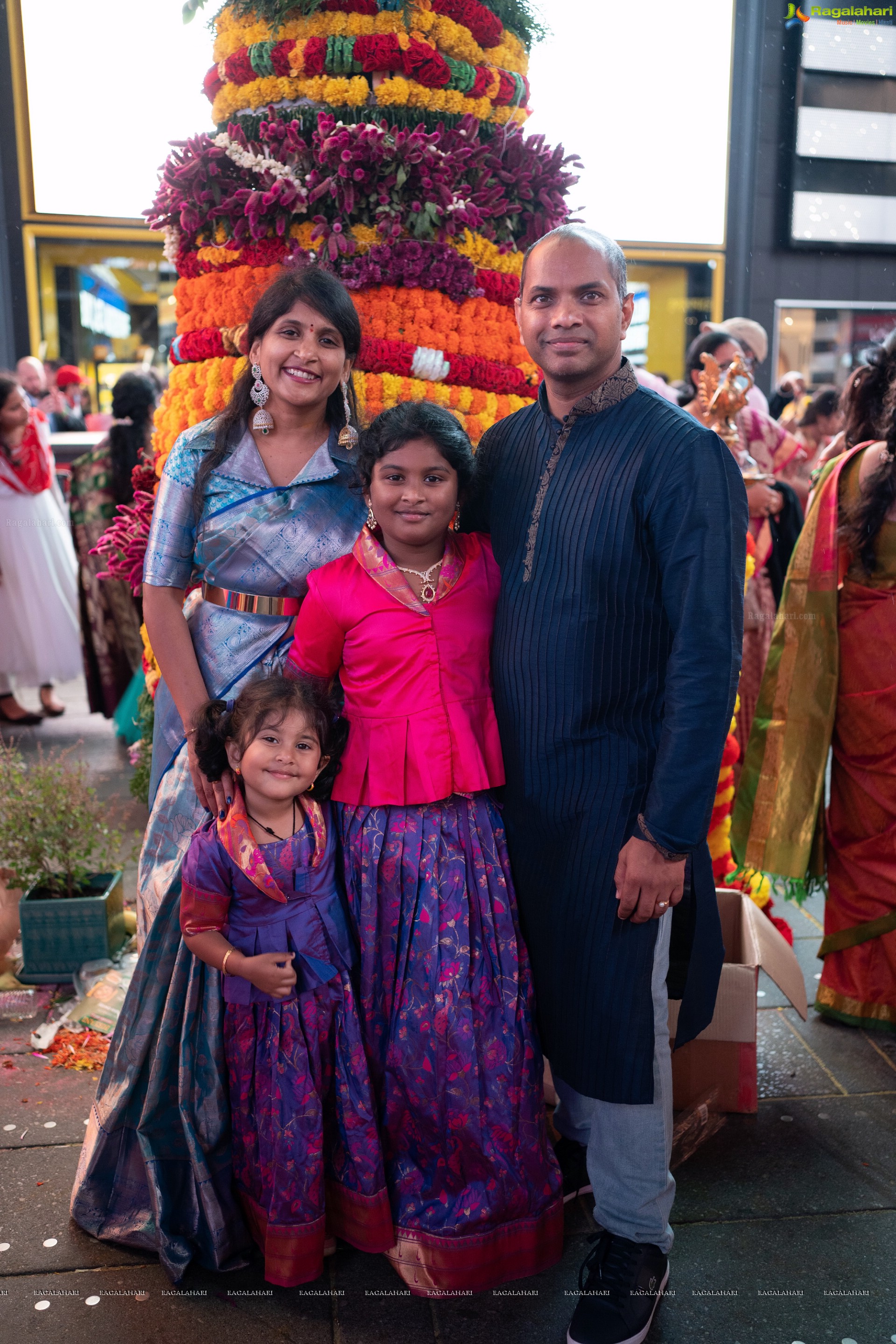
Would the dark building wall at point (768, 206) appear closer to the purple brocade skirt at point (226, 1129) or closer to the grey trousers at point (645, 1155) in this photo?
the grey trousers at point (645, 1155)

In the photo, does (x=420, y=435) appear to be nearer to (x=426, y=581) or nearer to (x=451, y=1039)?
(x=426, y=581)

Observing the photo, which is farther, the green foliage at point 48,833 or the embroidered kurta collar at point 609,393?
the green foliage at point 48,833

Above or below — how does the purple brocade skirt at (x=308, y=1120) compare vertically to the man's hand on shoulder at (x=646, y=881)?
below

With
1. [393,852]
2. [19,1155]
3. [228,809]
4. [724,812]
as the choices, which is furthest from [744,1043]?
[19,1155]

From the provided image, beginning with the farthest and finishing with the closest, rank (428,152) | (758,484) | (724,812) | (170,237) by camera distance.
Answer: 1. (758,484)
2. (724,812)
3. (170,237)
4. (428,152)

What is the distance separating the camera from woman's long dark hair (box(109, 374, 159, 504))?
17.5 feet

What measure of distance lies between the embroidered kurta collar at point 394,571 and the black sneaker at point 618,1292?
116cm

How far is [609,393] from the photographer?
184 centimetres

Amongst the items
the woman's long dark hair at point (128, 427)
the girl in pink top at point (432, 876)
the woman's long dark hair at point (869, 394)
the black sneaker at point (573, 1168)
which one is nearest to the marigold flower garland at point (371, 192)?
the girl in pink top at point (432, 876)

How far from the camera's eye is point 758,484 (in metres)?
3.76

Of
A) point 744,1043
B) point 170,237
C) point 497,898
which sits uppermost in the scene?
point 170,237

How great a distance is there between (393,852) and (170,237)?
1.85 metres

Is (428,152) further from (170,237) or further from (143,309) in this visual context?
(143,309)

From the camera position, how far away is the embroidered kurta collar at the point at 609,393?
1838 mm
